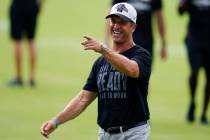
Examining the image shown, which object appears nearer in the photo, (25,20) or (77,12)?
(25,20)

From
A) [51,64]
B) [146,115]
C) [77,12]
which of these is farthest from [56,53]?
[146,115]

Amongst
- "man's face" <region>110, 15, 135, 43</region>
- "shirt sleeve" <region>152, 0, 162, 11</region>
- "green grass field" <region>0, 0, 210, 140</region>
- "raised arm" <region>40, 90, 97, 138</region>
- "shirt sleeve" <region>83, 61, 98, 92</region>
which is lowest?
"green grass field" <region>0, 0, 210, 140</region>

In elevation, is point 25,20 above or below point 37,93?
above

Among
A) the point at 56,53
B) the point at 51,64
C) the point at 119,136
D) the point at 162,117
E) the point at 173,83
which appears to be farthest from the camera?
the point at 56,53

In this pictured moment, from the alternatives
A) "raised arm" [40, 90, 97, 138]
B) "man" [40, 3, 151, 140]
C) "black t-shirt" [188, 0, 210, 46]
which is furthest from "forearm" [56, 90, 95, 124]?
"black t-shirt" [188, 0, 210, 46]

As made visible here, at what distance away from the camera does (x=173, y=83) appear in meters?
18.6

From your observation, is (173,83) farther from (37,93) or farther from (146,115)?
(146,115)

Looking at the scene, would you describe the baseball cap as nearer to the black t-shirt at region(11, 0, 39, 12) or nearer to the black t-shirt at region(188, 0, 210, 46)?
the black t-shirt at region(188, 0, 210, 46)

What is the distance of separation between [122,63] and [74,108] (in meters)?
0.96

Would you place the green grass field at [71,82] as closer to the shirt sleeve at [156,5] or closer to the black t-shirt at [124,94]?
the shirt sleeve at [156,5]

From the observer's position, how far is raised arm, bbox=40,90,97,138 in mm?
8625

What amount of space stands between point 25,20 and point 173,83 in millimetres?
3253

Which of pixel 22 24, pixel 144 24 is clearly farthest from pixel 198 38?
pixel 22 24

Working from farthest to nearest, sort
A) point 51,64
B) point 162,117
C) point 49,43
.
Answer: point 49,43 → point 51,64 → point 162,117
